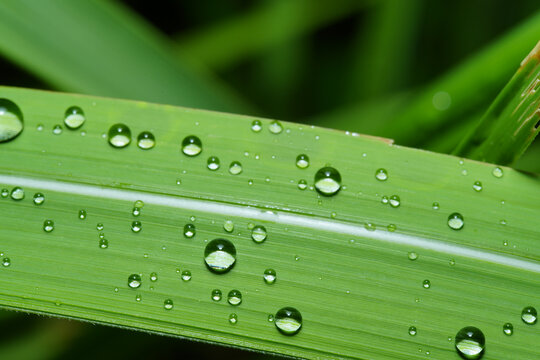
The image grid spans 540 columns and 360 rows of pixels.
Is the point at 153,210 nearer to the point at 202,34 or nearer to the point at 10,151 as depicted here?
the point at 10,151

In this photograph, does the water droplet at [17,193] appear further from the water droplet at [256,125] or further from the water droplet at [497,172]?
the water droplet at [497,172]

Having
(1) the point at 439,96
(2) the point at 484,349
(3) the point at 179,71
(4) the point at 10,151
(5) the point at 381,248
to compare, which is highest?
(3) the point at 179,71

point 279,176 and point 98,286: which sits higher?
point 279,176

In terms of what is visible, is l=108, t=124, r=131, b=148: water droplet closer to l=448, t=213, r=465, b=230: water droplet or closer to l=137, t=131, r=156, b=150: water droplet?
l=137, t=131, r=156, b=150: water droplet

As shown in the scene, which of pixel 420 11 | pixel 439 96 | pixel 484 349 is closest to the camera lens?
pixel 484 349

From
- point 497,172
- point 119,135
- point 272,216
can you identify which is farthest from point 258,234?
point 497,172

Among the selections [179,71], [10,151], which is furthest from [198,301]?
[179,71]

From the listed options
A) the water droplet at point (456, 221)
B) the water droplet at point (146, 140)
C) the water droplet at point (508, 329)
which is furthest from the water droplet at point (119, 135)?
the water droplet at point (508, 329)

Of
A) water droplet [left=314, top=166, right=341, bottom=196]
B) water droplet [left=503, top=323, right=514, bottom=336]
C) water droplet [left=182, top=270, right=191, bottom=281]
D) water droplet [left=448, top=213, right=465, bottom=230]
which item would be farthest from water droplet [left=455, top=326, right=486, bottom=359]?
water droplet [left=182, top=270, right=191, bottom=281]
